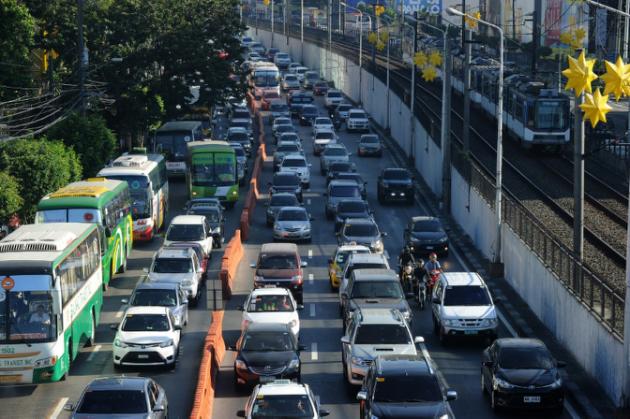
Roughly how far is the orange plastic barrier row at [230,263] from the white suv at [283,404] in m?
16.4

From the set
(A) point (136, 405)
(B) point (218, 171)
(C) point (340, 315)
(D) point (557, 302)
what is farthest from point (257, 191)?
(A) point (136, 405)

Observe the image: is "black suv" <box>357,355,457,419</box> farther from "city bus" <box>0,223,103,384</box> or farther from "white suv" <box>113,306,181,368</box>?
"city bus" <box>0,223,103,384</box>

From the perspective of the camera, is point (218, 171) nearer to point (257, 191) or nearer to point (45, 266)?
point (257, 191)

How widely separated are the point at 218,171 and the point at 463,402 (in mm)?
31387

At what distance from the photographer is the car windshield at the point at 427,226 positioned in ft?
156

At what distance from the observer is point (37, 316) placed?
29.0m

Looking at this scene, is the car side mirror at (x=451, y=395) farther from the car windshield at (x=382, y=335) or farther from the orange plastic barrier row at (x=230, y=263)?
the orange plastic barrier row at (x=230, y=263)

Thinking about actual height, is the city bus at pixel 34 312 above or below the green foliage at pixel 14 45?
below

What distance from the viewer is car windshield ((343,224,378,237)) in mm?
46438

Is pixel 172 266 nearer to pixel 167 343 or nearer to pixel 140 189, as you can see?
pixel 167 343

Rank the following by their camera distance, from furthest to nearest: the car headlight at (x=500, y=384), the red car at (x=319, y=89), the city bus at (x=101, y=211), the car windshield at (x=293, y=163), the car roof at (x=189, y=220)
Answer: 1. the red car at (x=319, y=89)
2. the car windshield at (x=293, y=163)
3. the car roof at (x=189, y=220)
4. the city bus at (x=101, y=211)
5. the car headlight at (x=500, y=384)

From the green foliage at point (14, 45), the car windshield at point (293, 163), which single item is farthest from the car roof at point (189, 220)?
the car windshield at point (293, 163)

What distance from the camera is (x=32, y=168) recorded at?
1874 inches

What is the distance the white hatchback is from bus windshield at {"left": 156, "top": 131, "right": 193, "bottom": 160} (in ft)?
108
